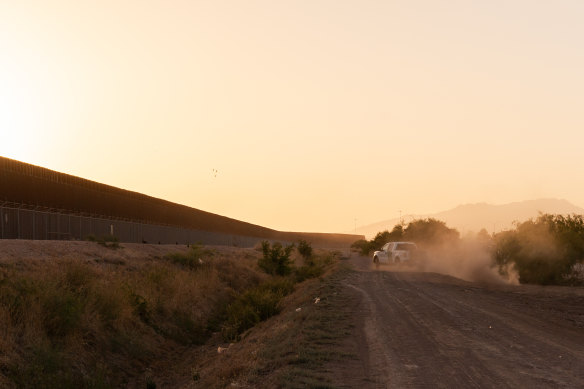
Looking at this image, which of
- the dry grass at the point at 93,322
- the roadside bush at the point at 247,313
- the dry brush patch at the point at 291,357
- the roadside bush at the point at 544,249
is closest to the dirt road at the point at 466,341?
the dry brush patch at the point at 291,357

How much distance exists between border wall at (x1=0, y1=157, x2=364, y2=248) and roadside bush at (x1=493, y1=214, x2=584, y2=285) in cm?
2866

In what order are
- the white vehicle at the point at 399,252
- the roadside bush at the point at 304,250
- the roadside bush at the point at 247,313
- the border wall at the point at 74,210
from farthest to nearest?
1. the roadside bush at the point at 304,250
2. the white vehicle at the point at 399,252
3. the border wall at the point at 74,210
4. the roadside bush at the point at 247,313

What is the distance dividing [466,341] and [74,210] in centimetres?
4529

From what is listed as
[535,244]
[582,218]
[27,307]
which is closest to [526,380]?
[27,307]

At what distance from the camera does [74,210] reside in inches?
2143

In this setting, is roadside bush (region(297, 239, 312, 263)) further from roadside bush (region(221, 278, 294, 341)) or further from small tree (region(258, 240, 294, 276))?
roadside bush (region(221, 278, 294, 341))

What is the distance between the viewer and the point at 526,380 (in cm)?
1070

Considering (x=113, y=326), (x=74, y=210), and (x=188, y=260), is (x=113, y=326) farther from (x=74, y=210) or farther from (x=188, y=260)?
(x=74, y=210)

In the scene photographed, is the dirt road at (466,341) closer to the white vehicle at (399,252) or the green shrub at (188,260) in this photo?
the green shrub at (188,260)

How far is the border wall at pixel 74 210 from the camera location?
4081 cm

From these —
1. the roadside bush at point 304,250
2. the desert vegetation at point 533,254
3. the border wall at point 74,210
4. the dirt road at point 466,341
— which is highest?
the border wall at point 74,210

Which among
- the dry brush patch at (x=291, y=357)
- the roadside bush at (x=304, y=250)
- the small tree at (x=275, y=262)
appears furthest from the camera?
the roadside bush at (x=304, y=250)

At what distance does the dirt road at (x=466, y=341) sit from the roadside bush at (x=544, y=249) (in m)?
10.5

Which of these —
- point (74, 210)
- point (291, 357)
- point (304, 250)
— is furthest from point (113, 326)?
point (304, 250)
